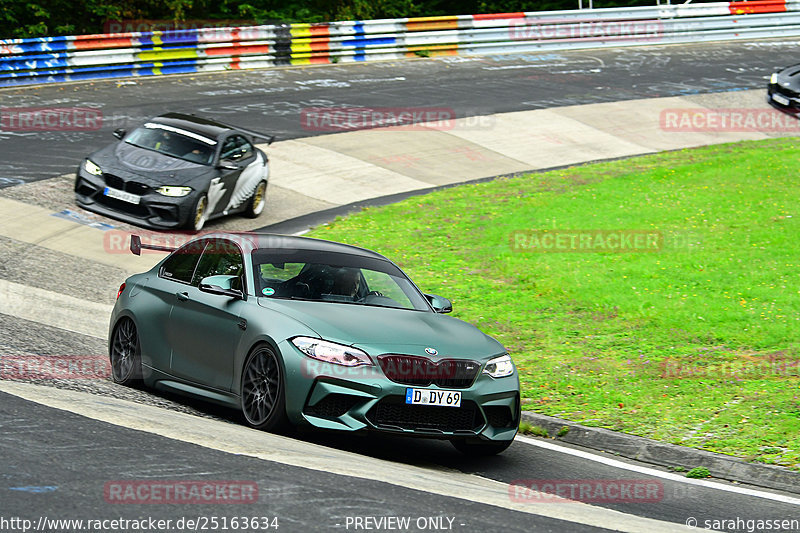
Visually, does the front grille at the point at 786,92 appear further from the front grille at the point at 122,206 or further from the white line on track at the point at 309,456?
the white line on track at the point at 309,456

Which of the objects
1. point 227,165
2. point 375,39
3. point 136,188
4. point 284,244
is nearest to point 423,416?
point 284,244

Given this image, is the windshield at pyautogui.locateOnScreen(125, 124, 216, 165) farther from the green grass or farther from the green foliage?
the green foliage

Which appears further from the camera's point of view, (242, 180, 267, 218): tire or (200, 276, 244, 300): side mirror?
(242, 180, 267, 218): tire

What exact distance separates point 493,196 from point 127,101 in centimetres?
1012

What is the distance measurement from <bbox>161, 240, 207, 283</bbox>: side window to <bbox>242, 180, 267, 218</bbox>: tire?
29.7 ft

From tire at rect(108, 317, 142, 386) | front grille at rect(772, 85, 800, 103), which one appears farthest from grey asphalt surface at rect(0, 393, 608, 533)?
front grille at rect(772, 85, 800, 103)

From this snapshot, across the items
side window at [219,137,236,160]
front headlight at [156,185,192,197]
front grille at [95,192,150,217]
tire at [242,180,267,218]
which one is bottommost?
tire at [242,180,267,218]

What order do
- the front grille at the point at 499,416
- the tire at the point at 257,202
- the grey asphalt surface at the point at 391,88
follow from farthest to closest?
1. the grey asphalt surface at the point at 391,88
2. the tire at the point at 257,202
3. the front grille at the point at 499,416

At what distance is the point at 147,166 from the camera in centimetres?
1675

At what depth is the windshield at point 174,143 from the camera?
17297 millimetres

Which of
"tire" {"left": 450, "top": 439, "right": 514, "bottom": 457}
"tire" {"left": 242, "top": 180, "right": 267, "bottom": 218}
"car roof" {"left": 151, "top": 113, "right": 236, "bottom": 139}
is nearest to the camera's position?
"tire" {"left": 450, "top": 439, "right": 514, "bottom": 457}

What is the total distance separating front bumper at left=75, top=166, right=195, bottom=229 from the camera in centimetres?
1631

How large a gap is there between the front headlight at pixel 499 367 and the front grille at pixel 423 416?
A: 0.33 m

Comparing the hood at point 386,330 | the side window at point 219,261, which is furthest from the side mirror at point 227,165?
the hood at point 386,330
